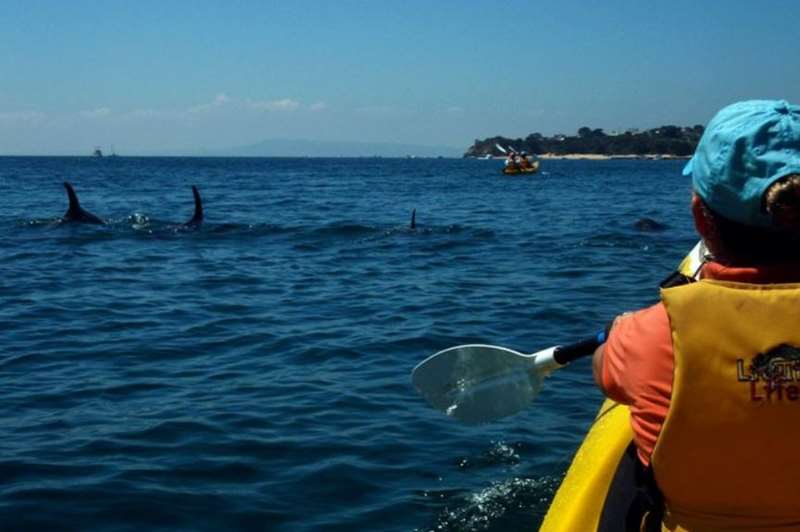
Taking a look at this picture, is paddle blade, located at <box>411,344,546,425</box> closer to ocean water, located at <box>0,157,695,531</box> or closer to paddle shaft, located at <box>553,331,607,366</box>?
paddle shaft, located at <box>553,331,607,366</box>

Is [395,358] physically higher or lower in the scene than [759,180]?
lower

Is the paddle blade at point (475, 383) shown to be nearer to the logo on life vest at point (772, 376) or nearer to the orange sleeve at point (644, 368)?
the orange sleeve at point (644, 368)

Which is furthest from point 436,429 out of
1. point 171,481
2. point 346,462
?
point 171,481

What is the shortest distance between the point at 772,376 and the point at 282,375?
6673mm

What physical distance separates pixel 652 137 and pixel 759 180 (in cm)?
17557

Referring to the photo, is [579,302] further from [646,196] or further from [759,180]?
[646,196]

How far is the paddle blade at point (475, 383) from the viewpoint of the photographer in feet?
13.6

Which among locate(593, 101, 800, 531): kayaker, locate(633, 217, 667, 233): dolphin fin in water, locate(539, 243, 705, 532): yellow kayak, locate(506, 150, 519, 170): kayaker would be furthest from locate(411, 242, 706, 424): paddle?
locate(506, 150, 519, 170): kayaker

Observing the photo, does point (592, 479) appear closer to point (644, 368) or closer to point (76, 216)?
point (644, 368)

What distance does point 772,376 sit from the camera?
7.47 ft

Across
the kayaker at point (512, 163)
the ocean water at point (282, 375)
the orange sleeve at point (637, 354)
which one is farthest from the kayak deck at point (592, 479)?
the kayaker at point (512, 163)

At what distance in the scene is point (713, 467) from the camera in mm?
2342

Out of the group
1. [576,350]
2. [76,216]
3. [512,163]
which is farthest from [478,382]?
[512,163]

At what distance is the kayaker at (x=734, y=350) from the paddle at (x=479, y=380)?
5.27 feet
